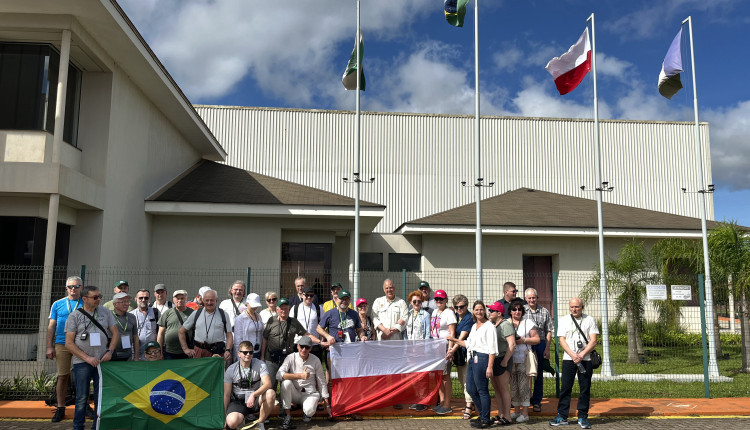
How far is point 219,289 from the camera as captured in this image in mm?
15609

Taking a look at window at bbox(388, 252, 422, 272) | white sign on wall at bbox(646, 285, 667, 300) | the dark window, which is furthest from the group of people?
the dark window

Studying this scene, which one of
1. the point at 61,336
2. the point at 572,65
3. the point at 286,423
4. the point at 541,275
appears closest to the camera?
the point at 286,423

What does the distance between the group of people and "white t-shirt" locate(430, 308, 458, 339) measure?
0.02 metres

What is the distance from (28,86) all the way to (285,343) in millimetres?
8345

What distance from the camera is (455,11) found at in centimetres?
1380

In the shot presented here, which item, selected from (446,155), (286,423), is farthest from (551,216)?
(286,423)

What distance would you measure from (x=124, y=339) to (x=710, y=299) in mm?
10917

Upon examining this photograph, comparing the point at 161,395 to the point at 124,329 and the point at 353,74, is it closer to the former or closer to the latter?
the point at 124,329

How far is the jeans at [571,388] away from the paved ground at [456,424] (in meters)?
0.25

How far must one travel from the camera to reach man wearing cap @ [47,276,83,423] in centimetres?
768

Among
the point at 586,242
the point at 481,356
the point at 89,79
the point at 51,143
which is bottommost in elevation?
the point at 481,356

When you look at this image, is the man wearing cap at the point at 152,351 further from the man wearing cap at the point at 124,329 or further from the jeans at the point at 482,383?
the jeans at the point at 482,383

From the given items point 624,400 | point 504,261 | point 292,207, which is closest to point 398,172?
point 504,261

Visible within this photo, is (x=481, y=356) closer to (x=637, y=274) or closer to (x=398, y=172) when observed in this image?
(x=637, y=274)
